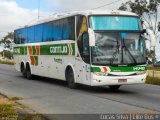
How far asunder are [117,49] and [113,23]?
1125 mm

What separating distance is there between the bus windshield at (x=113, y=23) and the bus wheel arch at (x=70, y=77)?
Result: 2782 mm

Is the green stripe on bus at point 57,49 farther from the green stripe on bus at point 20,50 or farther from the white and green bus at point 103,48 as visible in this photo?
the green stripe on bus at point 20,50

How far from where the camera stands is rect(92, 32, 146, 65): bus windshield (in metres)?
17.9

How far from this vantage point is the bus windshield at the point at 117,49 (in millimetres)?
17906

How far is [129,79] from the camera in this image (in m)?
18.2

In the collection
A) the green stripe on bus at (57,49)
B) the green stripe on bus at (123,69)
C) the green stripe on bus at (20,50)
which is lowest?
the green stripe on bus at (123,69)

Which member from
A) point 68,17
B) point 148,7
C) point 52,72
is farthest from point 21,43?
point 148,7

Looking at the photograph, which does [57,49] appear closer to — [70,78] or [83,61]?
[70,78]

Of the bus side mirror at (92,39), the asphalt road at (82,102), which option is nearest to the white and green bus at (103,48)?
the bus side mirror at (92,39)

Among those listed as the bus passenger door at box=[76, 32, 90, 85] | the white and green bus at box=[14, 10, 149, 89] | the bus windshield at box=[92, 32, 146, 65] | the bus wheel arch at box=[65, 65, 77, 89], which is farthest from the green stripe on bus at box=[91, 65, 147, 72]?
the bus wheel arch at box=[65, 65, 77, 89]

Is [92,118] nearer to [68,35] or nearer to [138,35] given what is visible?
[138,35]

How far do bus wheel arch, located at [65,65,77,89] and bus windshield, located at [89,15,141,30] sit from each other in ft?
9.13

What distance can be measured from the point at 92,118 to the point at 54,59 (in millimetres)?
11383

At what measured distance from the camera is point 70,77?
20562 mm
